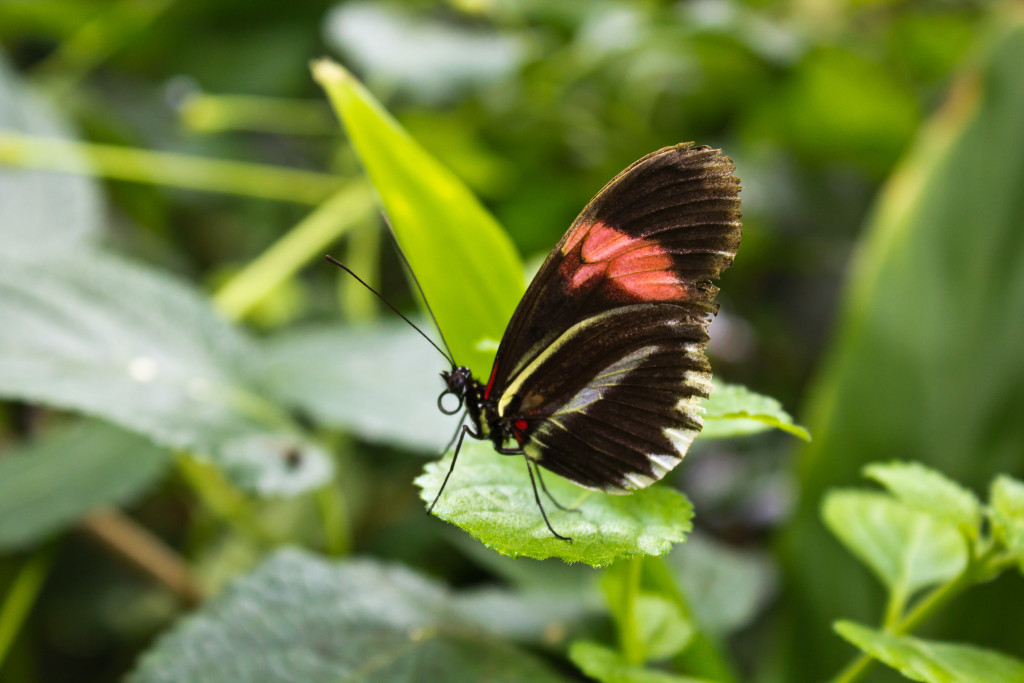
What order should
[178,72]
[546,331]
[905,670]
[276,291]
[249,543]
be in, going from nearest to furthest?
1. [905,670]
2. [546,331]
3. [249,543]
4. [276,291]
5. [178,72]

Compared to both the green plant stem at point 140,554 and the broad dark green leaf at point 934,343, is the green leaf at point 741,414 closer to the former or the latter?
the broad dark green leaf at point 934,343

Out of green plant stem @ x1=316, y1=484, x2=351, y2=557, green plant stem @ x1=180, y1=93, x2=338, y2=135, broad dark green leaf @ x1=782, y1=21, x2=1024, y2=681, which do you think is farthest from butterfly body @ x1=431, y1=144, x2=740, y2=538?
green plant stem @ x1=180, y1=93, x2=338, y2=135

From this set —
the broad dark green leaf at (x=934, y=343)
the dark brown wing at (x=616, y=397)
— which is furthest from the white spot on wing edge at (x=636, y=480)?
the broad dark green leaf at (x=934, y=343)

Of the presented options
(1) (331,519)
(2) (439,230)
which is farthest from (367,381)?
(2) (439,230)

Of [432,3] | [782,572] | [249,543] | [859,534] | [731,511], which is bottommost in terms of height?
[249,543]

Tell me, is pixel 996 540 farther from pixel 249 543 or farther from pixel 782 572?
pixel 249 543

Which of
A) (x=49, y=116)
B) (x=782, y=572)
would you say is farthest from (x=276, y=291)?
(x=782, y=572)
